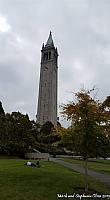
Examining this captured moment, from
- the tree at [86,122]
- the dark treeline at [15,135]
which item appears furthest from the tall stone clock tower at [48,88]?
the tree at [86,122]

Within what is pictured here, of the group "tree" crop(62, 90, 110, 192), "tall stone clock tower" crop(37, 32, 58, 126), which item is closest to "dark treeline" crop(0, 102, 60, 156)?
"tree" crop(62, 90, 110, 192)

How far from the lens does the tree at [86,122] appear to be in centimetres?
1666

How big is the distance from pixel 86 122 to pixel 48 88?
13446 cm

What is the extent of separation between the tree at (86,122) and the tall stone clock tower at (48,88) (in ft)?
413

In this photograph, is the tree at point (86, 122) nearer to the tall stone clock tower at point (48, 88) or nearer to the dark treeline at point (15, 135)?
the dark treeline at point (15, 135)

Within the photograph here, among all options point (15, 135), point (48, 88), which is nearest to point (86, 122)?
point (15, 135)

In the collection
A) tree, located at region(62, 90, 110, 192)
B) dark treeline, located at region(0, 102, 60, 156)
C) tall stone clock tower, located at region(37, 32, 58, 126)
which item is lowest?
tree, located at region(62, 90, 110, 192)

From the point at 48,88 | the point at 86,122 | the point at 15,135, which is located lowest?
the point at 86,122

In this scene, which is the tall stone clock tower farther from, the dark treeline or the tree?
the tree

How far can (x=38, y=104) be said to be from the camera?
150 metres

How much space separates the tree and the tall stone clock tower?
413ft

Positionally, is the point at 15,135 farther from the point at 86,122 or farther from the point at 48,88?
the point at 48,88

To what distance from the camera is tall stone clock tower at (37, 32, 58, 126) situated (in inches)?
5733

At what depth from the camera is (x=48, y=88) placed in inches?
5940
